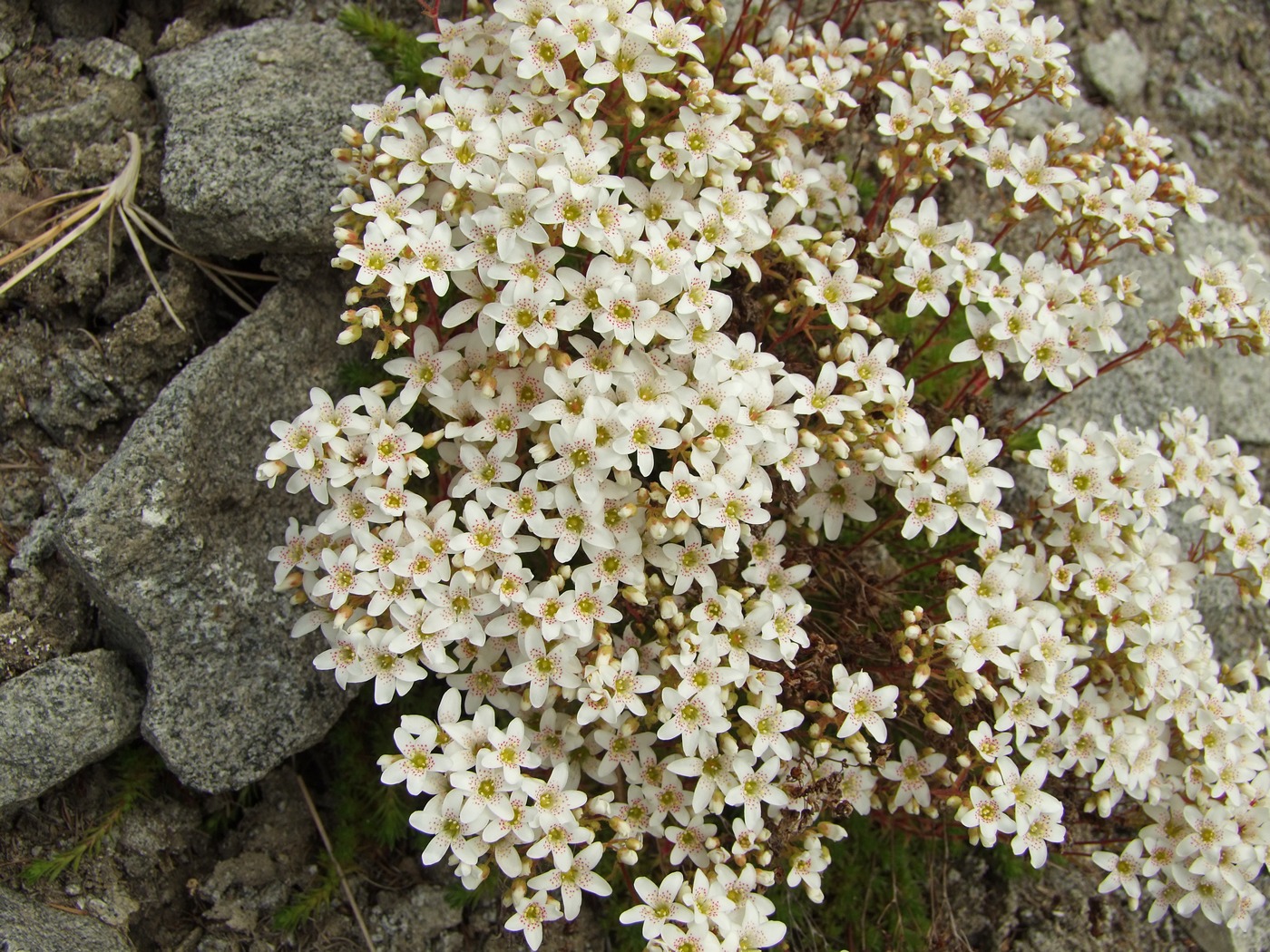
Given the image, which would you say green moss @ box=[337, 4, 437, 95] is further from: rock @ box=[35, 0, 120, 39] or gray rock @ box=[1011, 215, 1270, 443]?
gray rock @ box=[1011, 215, 1270, 443]

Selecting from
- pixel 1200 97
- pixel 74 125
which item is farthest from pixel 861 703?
pixel 1200 97

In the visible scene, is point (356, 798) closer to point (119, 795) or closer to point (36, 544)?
point (119, 795)

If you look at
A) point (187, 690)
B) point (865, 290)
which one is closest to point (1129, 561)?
point (865, 290)

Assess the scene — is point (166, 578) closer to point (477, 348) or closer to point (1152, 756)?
point (477, 348)

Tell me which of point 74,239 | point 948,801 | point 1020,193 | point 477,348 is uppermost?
point 1020,193

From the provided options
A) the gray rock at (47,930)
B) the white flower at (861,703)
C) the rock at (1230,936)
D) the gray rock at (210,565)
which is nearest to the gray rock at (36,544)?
the gray rock at (210,565)
